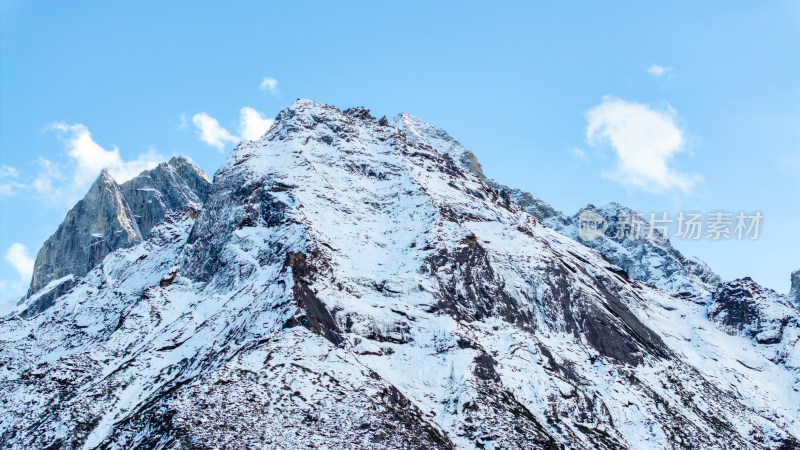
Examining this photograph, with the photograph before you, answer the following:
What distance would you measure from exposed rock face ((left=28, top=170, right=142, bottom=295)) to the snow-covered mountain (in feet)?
171

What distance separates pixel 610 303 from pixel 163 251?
67.2 meters

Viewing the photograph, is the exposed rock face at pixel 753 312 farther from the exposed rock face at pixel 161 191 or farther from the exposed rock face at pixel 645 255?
the exposed rock face at pixel 161 191

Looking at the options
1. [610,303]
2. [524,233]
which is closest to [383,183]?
[524,233]

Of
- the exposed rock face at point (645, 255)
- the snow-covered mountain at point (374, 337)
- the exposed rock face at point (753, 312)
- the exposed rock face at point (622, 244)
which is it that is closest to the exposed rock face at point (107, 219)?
the snow-covered mountain at point (374, 337)

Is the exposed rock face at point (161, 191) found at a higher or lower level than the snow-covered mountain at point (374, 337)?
higher

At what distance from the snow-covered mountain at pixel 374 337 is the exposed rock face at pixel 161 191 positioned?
66039 millimetres

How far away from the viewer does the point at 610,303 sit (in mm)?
88125

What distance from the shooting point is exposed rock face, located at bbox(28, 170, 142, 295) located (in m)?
160

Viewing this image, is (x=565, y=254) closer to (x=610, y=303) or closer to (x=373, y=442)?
(x=610, y=303)

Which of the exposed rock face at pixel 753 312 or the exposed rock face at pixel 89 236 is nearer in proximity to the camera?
the exposed rock face at pixel 753 312

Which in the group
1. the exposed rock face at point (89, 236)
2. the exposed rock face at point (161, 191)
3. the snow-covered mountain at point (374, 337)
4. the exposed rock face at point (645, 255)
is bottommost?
the snow-covered mountain at point (374, 337)

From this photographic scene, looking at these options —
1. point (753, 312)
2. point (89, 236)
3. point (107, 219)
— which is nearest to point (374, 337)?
point (753, 312)

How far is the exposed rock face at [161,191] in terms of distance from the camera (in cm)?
17712

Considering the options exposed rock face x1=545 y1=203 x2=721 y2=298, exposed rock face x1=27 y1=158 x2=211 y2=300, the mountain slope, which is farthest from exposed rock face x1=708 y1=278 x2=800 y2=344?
Result: the mountain slope
